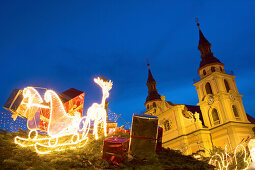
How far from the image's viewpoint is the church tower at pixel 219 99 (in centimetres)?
2839

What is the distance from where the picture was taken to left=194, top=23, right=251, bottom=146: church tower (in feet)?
93.1

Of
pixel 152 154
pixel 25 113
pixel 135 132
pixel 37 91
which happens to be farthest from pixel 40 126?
pixel 152 154

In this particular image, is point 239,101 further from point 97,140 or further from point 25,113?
point 25,113

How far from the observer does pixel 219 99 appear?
29906 mm

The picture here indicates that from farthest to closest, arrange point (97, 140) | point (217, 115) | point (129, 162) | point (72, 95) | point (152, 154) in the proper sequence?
point (217, 115)
point (72, 95)
point (97, 140)
point (152, 154)
point (129, 162)

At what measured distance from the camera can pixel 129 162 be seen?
23.2 ft

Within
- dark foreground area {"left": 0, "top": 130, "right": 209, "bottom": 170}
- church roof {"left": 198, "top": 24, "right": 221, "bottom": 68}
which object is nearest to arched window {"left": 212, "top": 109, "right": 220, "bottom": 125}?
church roof {"left": 198, "top": 24, "right": 221, "bottom": 68}

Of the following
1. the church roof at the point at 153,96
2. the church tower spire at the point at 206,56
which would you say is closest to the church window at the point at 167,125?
the church tower spire at the point at 206,56

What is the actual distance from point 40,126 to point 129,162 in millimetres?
5270

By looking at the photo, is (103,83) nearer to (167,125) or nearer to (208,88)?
(167,125)

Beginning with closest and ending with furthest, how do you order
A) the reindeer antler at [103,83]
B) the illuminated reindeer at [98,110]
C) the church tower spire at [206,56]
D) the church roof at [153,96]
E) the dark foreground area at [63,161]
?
the dark foreground area at [63,161] < the illuminated reindeer at [98,110] < the reindeer antler at [103,83] < the church tower spire at [206,56] < the church roof at [153,96]

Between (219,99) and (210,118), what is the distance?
3.10 metres

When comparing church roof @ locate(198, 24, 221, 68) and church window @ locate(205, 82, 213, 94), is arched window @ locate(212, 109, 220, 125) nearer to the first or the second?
church window @ locate(205, 82, 213, 94)

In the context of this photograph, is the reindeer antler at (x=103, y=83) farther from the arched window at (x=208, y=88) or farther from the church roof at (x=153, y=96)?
the church roof at (x=153, y=96)
